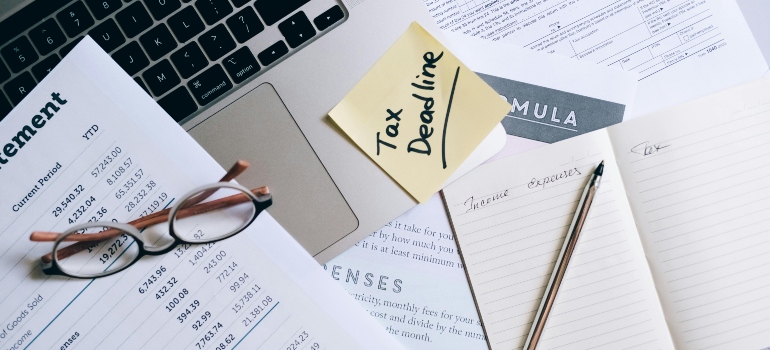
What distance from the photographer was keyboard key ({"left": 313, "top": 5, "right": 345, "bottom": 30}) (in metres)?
0.49

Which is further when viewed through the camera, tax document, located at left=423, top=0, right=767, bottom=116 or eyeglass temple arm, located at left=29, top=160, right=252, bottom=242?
tax document, located at left=423, top=0, right=767, bottom=116

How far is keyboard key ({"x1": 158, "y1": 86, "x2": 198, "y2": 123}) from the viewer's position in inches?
18.6

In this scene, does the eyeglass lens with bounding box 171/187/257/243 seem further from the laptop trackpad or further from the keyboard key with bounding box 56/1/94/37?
the keyboard key with bounding box 56/1/94/37

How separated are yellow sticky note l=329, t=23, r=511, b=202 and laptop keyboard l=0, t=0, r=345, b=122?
0.26 feet

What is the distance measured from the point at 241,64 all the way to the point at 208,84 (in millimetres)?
32

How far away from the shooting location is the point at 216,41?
0.48 m

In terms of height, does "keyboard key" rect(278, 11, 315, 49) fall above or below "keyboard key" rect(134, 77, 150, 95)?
below

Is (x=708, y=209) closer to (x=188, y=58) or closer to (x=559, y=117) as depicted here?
(x=559, y=117)

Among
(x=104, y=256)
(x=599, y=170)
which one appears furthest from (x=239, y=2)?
(x=599, y=170)

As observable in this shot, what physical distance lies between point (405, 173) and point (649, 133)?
234 millimetres

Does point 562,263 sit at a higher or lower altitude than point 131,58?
lower

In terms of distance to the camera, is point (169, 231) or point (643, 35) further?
point (643, 35)

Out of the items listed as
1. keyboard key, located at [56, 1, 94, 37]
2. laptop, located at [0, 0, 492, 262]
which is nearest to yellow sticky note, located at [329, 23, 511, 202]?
laptop, located at [0, 0, 492, 262]

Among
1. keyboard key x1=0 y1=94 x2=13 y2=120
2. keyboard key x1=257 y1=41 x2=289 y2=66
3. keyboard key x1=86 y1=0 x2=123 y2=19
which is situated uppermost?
keyboard key x1=86 y1=0 x2=123 y2=19
